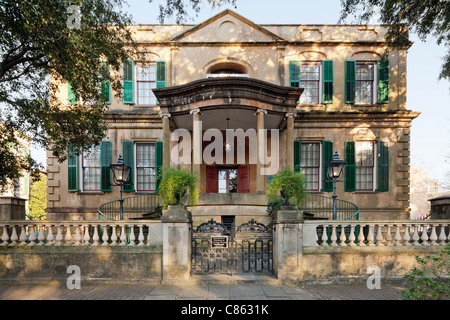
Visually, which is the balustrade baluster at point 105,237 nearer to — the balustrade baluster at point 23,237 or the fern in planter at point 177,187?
the fern in planter at point 177,187

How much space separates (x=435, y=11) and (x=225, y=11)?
9052 millimetres

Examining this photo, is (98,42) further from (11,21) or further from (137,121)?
(137,121)

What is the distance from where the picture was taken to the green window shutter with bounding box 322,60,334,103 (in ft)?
46.0

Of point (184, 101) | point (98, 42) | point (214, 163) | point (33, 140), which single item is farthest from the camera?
point (214, 163)

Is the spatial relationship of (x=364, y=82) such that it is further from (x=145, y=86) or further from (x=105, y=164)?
(x=105, y=164)

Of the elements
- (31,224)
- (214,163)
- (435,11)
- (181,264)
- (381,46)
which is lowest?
(181,264)

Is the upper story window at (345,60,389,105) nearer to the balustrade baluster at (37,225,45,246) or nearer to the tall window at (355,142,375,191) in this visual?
the tall window at (355,142,375,191)

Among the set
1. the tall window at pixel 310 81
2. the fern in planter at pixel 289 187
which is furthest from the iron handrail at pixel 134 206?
the tall window at pixel 310 81

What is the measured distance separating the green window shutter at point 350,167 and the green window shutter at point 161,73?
9991mm

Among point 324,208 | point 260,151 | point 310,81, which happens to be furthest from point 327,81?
point 324,208

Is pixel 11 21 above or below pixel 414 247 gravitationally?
above

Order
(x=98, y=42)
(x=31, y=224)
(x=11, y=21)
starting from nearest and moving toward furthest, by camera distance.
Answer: (x=11, y=21) < (x=31, y=224) < (x=98, y=42)

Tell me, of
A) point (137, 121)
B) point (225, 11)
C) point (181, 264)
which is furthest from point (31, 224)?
point (225, 11)

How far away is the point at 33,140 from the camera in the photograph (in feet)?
28.1
